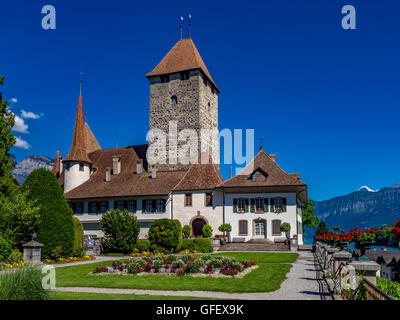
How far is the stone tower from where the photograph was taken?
45.4 m

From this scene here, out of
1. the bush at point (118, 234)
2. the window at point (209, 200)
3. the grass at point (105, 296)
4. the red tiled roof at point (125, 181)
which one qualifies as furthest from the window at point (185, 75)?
the grass at point (105, 296)

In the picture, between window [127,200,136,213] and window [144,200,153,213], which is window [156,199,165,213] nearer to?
window [144,200,153,213]

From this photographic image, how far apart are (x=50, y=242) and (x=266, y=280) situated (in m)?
14.1

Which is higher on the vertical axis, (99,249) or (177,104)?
(177,104)

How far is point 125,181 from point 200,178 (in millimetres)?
8580

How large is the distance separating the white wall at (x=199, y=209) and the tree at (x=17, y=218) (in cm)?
1826

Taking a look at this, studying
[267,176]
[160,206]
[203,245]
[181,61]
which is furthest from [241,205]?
[181,61]

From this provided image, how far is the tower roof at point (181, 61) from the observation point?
4681 cm

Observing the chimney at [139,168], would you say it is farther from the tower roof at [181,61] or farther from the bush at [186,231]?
the tower roof at [181,61]

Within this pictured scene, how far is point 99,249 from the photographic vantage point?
30.1 metres

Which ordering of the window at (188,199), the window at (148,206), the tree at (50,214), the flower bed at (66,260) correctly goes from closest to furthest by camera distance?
the flower bed at (66,260) → the tree at (50,214) → the window at (188,199) → the window at (148,206)
